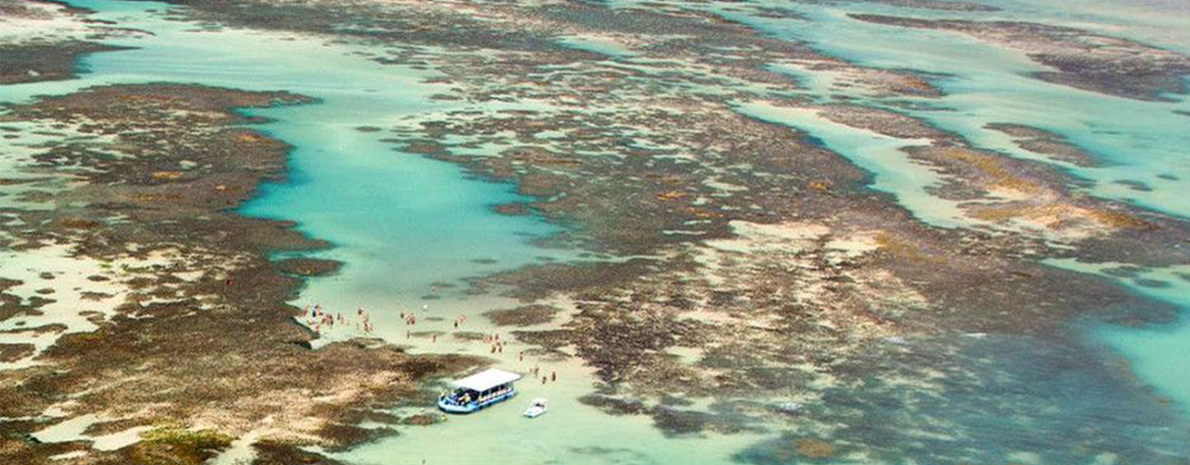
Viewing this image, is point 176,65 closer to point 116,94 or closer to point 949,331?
point 116,94

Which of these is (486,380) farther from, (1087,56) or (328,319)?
(1087,56)

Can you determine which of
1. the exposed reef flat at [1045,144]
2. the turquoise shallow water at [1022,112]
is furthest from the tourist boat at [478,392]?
the exposed reef flat at [1045,144]

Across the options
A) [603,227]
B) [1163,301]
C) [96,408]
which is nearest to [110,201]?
[603,227]

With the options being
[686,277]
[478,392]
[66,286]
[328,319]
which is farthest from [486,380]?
[66,286]

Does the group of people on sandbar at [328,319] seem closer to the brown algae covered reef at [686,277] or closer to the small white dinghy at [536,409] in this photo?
the brown algae covered reef at [686,277]

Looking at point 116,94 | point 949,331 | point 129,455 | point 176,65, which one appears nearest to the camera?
point 129,455
